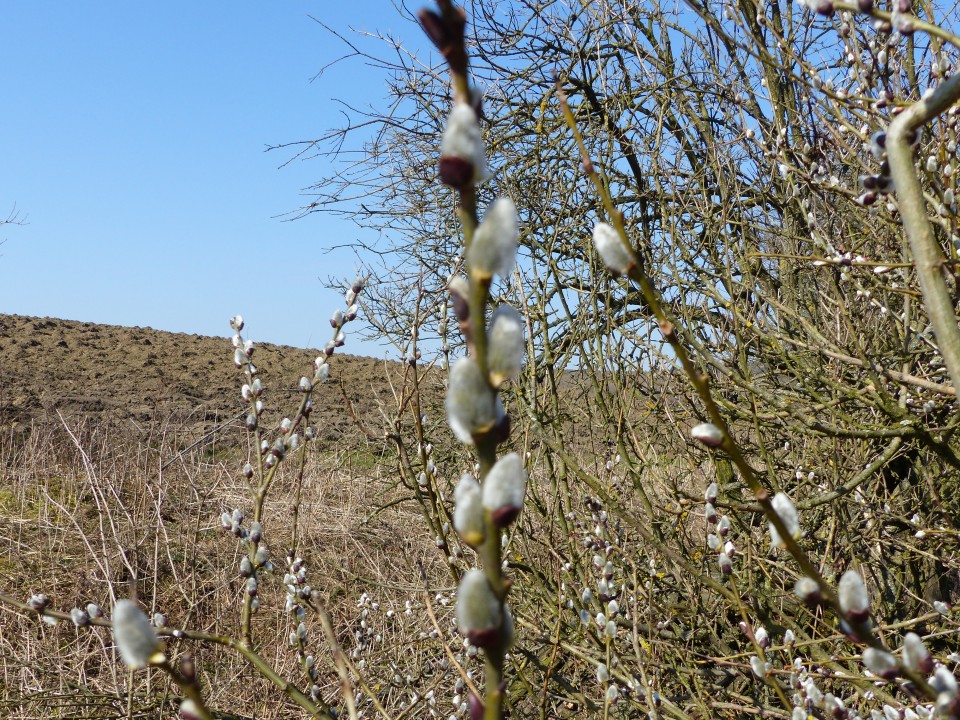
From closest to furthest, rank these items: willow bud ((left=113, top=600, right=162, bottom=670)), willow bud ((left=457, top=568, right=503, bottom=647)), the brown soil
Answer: willow bud ((left=457, top=568, right=503, bottom=647)), willow bud ((left=113, top=600, right=162, bottom=670)), the brown soil

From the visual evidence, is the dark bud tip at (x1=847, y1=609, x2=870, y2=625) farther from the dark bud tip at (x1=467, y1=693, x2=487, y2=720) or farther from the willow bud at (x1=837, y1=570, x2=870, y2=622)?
the dark bud tip at (x1=467, y1=693, x2=487, y2=720)

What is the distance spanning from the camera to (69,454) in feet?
25.0

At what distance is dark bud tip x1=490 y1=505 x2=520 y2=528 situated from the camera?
511mm

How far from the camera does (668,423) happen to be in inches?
155

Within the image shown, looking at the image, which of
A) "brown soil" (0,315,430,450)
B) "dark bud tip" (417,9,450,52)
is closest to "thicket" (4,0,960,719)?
"dark bud tip" (417,9,450,52)

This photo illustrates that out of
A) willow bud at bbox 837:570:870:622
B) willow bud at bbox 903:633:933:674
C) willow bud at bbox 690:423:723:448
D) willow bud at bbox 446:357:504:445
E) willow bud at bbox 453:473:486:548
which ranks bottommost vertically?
willow bud at bbox 903:633:933:674

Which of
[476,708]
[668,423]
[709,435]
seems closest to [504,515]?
[476,708]

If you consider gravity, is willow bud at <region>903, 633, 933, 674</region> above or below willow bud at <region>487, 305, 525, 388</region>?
below

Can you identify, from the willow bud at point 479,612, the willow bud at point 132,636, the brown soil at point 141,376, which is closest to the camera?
the willow bud at point 479,612

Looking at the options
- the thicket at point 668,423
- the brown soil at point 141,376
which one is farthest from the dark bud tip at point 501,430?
the brown soil at point 141,376

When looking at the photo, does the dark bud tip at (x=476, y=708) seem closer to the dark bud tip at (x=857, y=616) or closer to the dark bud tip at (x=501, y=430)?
the dark bud tip at (x=501, y=430)

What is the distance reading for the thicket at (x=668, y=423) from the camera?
2.32 ft

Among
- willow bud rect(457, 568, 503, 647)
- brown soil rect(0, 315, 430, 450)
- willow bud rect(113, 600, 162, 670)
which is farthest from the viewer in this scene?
brown soil rect(0, 315, 430, 450)

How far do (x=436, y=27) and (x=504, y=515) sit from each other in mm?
315
